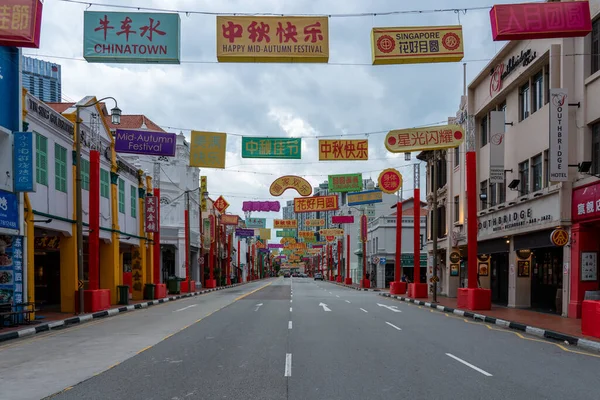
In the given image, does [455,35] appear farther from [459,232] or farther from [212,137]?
[459,232]

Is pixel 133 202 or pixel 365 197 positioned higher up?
pixel 365 197

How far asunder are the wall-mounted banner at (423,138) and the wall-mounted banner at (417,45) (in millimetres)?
10448

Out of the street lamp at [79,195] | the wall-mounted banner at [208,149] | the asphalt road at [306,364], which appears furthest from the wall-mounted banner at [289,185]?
the asphalt road at [306,364]

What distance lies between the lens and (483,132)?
1297 inches

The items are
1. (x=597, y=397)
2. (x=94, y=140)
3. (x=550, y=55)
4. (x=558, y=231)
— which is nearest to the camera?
(x=597, y=397)

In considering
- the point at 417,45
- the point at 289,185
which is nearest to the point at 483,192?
the point at 289,185

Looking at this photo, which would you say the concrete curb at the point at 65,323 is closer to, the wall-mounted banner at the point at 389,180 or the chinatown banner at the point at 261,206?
the wall-mounted banner at the point at 389,180

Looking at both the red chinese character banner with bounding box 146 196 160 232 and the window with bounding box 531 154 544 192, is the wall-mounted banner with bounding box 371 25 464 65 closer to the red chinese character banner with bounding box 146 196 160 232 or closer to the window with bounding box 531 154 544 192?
the window with bounding box 531 154 544 192

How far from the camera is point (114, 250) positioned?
99.7 feet

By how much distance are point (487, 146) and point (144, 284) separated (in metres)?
21.7

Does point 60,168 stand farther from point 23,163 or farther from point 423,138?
point 423,138

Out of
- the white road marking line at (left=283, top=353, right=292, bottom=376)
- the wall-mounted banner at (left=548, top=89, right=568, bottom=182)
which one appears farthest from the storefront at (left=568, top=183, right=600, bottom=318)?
the white road marking line at (left=283, top=353, right=292, bottom=376)

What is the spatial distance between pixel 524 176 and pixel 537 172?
4.68 ft

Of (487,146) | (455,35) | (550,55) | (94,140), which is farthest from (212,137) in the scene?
(487,146)
